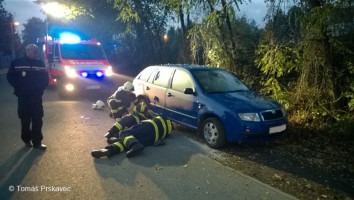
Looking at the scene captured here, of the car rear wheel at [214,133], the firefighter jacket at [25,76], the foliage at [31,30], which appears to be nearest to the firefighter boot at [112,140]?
the firefighter jacket at [25,76]

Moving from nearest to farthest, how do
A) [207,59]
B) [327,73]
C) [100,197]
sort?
[100,197] → [327,73] → [207,59]

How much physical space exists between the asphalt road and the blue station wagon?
1.52ft

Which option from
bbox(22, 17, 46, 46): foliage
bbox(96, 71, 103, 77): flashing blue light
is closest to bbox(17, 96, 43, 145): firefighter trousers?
bbox(96, 71, 103, 77): flashing blue light

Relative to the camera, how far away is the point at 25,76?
504 centimetres

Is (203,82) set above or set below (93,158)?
above

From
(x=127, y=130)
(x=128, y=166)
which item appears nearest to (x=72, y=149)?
(x=127, y=130)

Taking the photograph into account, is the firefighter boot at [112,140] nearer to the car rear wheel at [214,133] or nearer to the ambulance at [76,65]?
the car rear wheel at [214,133]

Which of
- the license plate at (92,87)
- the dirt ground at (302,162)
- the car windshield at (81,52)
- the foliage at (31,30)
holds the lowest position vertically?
the dirt ground at (302,162)

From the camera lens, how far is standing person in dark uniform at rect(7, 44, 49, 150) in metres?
5.03

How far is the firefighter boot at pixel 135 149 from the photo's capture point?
4.91 metres

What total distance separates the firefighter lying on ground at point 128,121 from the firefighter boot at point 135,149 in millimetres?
836

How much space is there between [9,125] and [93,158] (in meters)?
3.50

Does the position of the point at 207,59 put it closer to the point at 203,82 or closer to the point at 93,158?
the point at 203,82

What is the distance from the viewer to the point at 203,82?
6.18m
